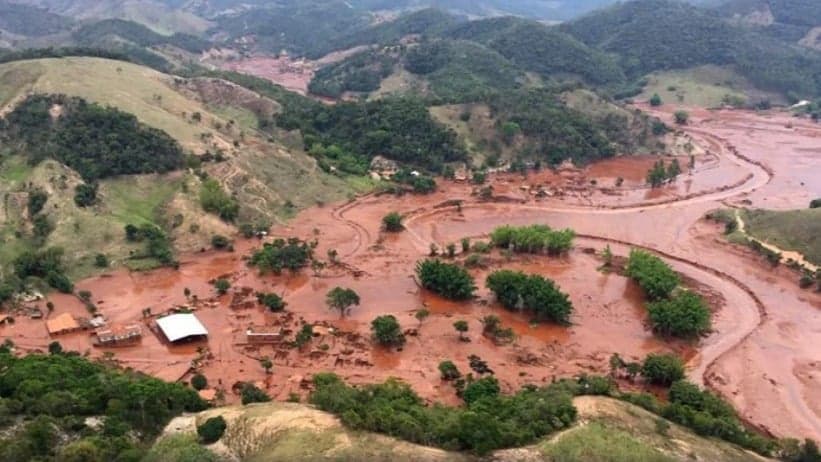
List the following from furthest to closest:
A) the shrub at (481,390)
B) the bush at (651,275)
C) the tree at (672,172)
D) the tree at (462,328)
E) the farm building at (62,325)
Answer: the tree at (672,172)
the bush at (651,275)
the tree at (462,328)
the farm building at (62,325)
the shrub at (481,390)

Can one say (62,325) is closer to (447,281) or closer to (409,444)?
(447,281)

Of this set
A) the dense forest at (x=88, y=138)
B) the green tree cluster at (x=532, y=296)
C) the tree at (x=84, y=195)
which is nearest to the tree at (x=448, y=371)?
the green tree cluster at (x=532, y=296)

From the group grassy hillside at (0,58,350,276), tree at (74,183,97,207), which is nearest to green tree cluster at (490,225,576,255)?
grassy hillside at (0,58,350,276)

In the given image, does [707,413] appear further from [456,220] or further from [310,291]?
[456,220]

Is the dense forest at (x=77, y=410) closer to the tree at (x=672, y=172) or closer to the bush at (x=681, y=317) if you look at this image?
the bush at (x=681, y=317)

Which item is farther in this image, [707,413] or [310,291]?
[310,291]

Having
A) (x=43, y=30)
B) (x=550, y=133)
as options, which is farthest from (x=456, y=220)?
(x=43, y=30)

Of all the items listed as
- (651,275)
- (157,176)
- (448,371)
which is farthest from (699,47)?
(448,371)
